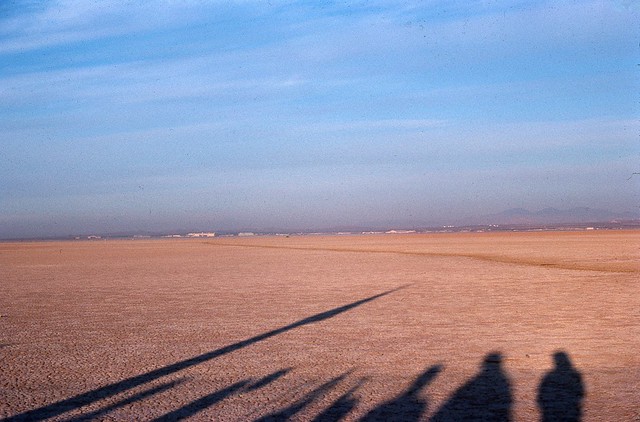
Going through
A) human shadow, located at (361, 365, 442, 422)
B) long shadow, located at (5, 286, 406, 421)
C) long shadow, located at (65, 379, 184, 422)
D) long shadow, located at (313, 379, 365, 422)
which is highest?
long shadow, located at (5, 286, 406, 421)

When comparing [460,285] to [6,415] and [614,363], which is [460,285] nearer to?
[614,363]

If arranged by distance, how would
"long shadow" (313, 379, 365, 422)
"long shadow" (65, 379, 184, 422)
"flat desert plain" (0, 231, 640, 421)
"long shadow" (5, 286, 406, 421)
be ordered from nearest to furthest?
"long shadow" (313, 379, 365, 422) → "long shadow" (65, 379, 184, 422) → "long shadow" (5, 286, 406, 421) → "flat desert plain" (0, 231, 640, 421)

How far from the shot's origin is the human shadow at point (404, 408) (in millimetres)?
5570

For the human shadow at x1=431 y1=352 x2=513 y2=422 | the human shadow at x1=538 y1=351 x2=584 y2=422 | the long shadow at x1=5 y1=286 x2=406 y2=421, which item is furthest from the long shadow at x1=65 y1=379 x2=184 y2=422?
the human shadow at x1=538 y1=351 x2=584 y2=422

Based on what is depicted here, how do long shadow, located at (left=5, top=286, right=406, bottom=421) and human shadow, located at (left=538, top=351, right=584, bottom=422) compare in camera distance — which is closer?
human shadow, located at (left=538, top=351, right=584, bottom=422)

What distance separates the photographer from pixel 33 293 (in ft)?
54.4

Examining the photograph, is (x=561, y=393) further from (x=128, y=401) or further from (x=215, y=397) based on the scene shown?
(x=128, y=401)

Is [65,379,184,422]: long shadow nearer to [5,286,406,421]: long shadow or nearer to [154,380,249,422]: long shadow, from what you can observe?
[5,286,406,421]: long shadow

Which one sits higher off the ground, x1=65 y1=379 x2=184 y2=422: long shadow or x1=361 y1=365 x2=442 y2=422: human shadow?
x1=65 y1=379 x2=184 y2=422: long shadow

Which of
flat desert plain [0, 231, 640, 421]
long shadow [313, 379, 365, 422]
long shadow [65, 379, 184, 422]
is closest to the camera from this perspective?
long shadow [313, 379, 365, 422]

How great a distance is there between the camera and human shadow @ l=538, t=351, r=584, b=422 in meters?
5.65

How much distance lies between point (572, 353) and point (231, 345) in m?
4.24

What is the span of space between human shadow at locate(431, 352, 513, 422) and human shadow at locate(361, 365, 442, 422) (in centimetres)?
18

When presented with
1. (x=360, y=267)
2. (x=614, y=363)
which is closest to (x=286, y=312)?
(x=614, y=363)
